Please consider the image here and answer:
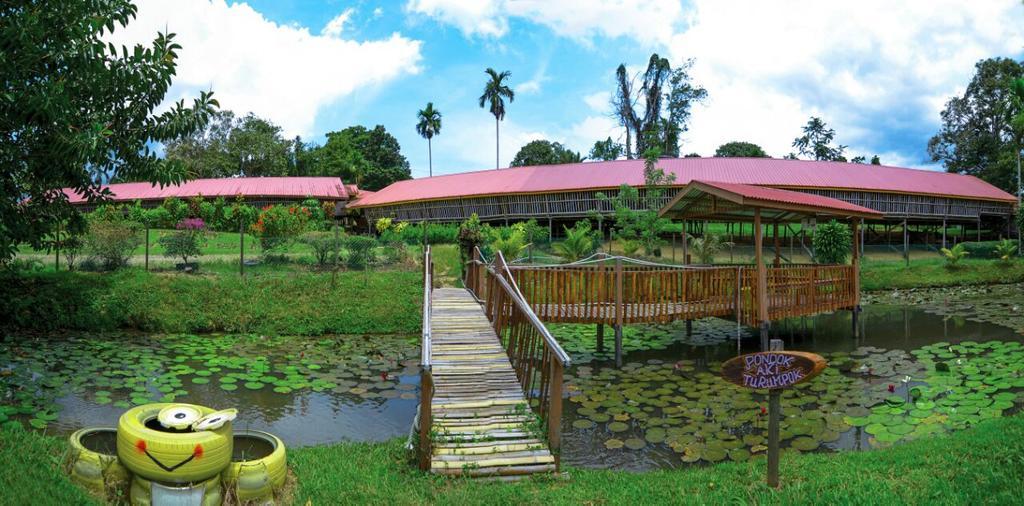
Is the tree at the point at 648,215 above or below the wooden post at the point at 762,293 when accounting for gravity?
above

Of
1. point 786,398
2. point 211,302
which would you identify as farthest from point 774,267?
point 211,302

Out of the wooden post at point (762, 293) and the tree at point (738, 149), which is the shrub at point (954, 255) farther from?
the tree at point (738, 149)

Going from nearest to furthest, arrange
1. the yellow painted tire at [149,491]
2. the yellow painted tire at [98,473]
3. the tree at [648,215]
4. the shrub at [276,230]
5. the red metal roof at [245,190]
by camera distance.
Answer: the yellow painted tire at [149,491] < the yellow painted tire at [98,473] < the shrub at [276,230] < the tree at [648,215] < the red metal roof at [245,190]

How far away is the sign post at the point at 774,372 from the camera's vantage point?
477cm

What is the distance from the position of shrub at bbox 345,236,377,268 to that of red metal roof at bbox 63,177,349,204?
22413 millimetres

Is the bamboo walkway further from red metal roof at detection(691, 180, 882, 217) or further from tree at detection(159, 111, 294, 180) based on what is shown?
tree at detection(159, 111, 294, 180)

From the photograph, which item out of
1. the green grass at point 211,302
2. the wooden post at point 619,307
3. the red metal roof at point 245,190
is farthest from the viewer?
the red metal roof at point 245,190

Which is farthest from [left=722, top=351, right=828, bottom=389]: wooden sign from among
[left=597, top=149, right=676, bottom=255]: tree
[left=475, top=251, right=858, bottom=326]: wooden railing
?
[left=597, top=149, right=676, bottom=255]: tree

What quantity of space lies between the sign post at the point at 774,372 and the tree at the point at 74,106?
26.6 feet

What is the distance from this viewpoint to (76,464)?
441 centimetres

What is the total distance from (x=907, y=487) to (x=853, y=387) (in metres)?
5.07

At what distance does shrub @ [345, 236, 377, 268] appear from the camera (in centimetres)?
1797

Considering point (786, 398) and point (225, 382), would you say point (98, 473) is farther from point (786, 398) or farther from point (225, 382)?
point (786, 398)

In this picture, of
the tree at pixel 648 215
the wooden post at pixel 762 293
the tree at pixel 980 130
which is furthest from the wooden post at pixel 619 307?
the tree at pixel 980 130
